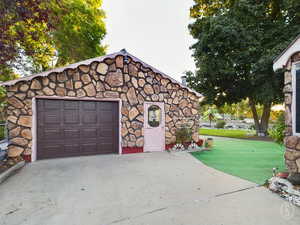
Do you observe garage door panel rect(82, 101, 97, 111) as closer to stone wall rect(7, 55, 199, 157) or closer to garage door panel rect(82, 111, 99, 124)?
garage door panel rect(82, 111, 99, 124)

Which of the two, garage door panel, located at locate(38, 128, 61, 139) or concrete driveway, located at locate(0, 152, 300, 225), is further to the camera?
garage door panel, located at locate(38, 128, 61, 139)

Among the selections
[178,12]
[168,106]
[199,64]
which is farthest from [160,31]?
[168,106]

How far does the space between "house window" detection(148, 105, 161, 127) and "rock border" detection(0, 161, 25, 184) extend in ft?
14.7

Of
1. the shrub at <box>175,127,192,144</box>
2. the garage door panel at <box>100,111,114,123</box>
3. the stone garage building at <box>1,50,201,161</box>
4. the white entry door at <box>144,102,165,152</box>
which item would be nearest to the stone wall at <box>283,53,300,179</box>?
the shrub at <box>175,127,192,144</box>

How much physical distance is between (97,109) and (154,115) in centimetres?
239

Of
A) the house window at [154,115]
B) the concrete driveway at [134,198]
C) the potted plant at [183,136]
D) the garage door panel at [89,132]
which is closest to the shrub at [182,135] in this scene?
the potted plant at [183,136]

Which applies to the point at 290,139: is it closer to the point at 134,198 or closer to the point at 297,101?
the point at 297,101

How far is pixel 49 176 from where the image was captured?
364cm

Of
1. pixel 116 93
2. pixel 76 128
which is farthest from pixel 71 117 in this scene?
pixel 116 93

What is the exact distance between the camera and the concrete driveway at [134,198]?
2.10m

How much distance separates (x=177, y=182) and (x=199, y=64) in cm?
927

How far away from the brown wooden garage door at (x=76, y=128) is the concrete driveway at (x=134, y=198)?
967 millimetres

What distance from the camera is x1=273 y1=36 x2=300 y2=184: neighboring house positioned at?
9.42 feet

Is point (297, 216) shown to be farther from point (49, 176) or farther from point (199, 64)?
point (199, 64)
